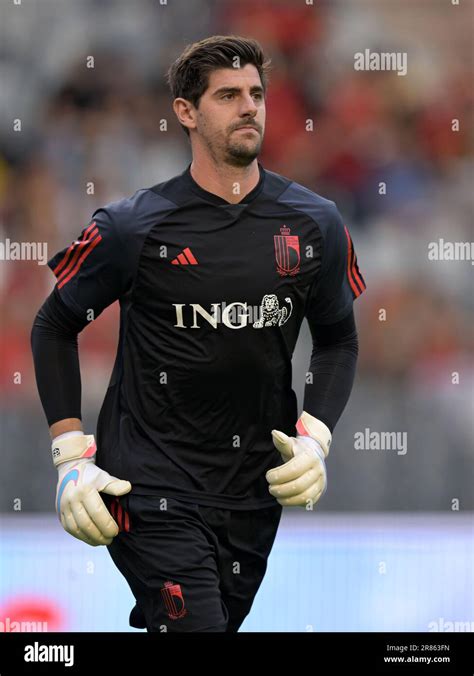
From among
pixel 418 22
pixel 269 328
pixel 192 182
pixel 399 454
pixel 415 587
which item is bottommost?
pixel 415 587

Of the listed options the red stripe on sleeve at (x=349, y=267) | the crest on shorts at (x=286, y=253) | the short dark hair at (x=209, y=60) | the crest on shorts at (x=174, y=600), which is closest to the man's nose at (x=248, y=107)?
the short dark hair at (x=209, y=60)

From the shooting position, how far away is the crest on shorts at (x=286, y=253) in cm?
336

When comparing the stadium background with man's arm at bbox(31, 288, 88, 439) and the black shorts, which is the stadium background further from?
man's arm at bbox(31, 288, 88, 439)

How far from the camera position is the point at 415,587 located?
5090 millimetres

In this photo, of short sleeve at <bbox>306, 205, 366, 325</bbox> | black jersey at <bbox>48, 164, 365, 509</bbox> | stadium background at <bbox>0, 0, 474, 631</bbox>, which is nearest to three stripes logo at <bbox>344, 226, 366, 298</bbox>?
short sleeve at <bbox>306, 205, 366, 325</bbox>

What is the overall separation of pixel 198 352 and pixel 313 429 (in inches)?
18.3

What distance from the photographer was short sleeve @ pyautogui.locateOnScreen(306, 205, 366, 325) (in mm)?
3457

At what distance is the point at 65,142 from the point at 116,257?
388 cm

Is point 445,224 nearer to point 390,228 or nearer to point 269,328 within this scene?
point 390,228

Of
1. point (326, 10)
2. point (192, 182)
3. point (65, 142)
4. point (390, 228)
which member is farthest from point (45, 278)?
point (192, 182)

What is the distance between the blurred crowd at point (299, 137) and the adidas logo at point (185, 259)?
10.2 ft

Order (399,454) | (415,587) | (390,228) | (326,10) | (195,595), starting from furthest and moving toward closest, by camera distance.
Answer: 1. (326,10)
2. (390,228)
3. (399,454)
4. (415,587)
5. (195,595)

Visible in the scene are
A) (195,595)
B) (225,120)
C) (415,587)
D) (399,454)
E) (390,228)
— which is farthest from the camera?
(390,228)

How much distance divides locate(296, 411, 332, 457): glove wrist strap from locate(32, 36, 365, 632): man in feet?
0.12
